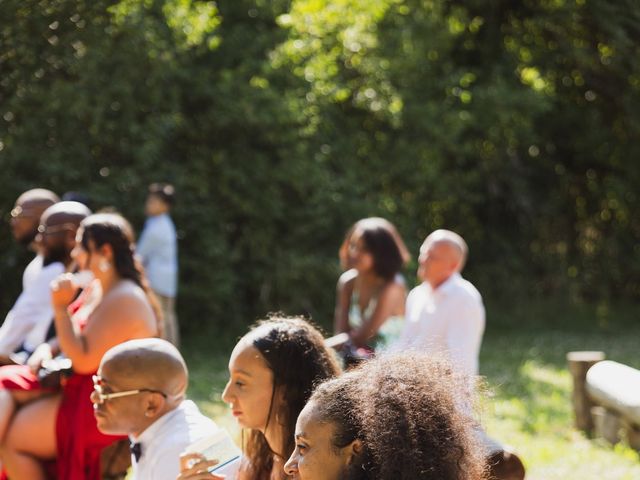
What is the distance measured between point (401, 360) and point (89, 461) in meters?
2.47

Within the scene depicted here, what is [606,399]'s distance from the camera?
25.8 feet

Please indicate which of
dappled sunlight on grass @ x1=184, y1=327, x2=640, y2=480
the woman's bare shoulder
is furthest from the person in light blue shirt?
the woman's bare shoulder

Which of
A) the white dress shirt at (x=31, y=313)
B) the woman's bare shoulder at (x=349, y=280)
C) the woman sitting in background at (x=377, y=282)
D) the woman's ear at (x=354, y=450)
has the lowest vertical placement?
the woman's bare shoulder at (x=349, y=280)

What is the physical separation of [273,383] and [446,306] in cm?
245

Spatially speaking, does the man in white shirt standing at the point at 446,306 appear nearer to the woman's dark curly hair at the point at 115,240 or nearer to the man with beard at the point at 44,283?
the woman's dark curly hair at the point at 115,240

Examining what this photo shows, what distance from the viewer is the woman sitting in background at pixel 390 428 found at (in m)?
2.33

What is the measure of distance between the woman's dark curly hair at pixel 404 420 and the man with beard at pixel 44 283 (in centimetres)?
304

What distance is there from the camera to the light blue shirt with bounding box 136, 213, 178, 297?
10727 mm

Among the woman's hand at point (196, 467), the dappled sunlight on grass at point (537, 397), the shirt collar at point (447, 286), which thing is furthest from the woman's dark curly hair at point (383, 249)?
the woman's hand at point (196, 467)

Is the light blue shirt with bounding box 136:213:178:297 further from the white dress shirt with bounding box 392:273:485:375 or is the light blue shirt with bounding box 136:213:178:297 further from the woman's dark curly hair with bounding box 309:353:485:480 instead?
the woman's dark curly hair with bounding box 309:353:485:480

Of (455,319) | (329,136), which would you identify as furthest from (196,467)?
(329,136)

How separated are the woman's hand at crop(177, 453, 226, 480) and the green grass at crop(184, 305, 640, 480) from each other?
2.86ft

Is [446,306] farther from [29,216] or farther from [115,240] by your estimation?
[29,216]

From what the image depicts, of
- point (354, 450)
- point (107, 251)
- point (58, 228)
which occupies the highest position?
point (354, 450)
